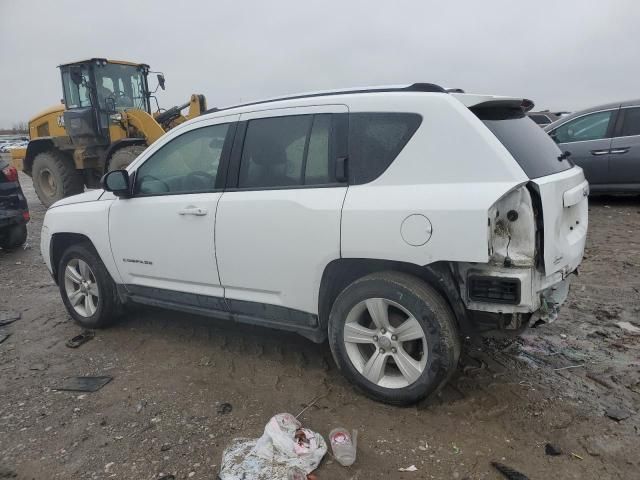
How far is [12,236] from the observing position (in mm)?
7828

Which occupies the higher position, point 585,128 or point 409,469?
point 585,128

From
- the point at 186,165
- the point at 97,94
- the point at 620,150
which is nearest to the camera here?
the point at 186,165

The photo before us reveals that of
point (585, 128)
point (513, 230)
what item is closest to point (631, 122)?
point (585, 128)

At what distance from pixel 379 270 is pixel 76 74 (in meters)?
9.60

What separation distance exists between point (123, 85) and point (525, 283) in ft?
35.3

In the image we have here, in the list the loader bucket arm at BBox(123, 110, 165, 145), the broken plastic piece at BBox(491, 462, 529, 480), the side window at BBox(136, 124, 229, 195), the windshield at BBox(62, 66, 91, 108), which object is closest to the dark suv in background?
the side window at BBox(136, 124, 229, 195)

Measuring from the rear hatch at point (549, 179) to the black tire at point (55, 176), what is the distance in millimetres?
11208

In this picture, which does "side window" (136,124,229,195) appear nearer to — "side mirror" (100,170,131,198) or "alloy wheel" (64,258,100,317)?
"side mirror" (100,170,131,198)

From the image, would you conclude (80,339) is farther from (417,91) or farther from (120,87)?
(120,87)

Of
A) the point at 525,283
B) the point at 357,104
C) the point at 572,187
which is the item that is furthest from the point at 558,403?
the point at 357,104

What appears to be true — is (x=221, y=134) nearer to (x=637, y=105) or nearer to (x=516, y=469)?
(x=516, y=469)

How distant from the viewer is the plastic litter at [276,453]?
2.52 m

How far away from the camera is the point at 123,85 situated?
1123 cm

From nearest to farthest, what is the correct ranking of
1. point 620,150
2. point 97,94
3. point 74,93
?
point 620,150 < point 97,94 < point 74,93
